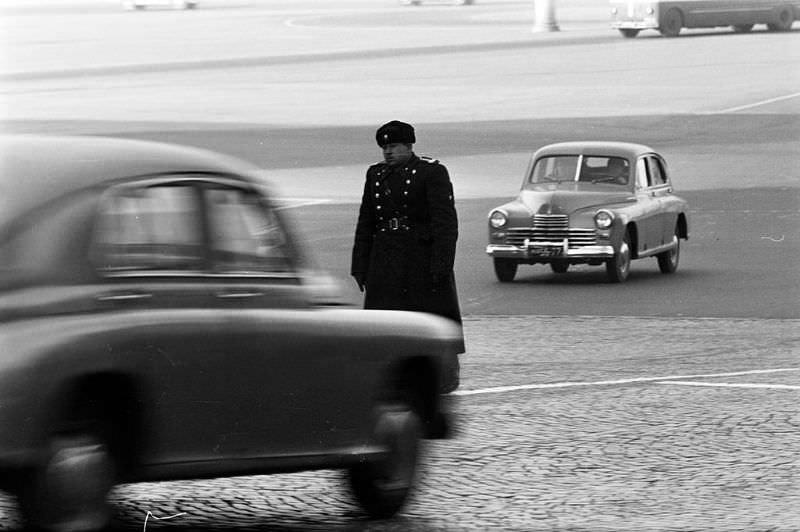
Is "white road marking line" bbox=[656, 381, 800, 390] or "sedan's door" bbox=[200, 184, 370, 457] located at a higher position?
"sedan's door" bbox=[200, 184, 370, 457]

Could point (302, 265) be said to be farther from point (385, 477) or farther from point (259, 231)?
point (385, 477)

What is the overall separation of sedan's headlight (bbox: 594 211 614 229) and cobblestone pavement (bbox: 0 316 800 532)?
5.58 meters

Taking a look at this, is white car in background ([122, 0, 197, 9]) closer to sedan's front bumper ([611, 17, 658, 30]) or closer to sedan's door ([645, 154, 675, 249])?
sedan's front bumper ([611, 17, 658, 30])

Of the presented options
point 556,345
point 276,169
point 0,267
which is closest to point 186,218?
point 0,267

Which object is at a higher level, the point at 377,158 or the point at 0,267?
the point at 0,267

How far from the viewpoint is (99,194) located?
7.65 metres

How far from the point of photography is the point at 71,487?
723cm

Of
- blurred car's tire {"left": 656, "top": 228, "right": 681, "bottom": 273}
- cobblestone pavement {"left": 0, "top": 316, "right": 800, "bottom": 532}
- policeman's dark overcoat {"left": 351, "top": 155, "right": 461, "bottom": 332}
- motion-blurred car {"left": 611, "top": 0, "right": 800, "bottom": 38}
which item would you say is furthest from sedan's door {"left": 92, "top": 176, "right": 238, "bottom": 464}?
motion-blurred car {"left": 611, "top": 0, "right": 800, "bottom": 38}

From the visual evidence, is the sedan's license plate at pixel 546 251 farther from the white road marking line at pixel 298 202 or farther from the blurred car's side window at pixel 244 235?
the blurred car's side window at pixel 244 235

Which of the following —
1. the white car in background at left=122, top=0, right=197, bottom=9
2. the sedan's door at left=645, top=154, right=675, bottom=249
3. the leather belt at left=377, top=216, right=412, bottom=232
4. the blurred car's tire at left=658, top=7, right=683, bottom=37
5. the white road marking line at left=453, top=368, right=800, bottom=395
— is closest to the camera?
the leather belt at left=377, top=216, right=412, bottom=232

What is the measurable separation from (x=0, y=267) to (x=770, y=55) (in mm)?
55555

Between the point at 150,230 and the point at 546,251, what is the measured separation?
13.2 metres

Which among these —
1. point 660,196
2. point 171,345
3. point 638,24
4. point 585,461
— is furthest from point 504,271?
point 638,24

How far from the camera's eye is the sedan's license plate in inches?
816
